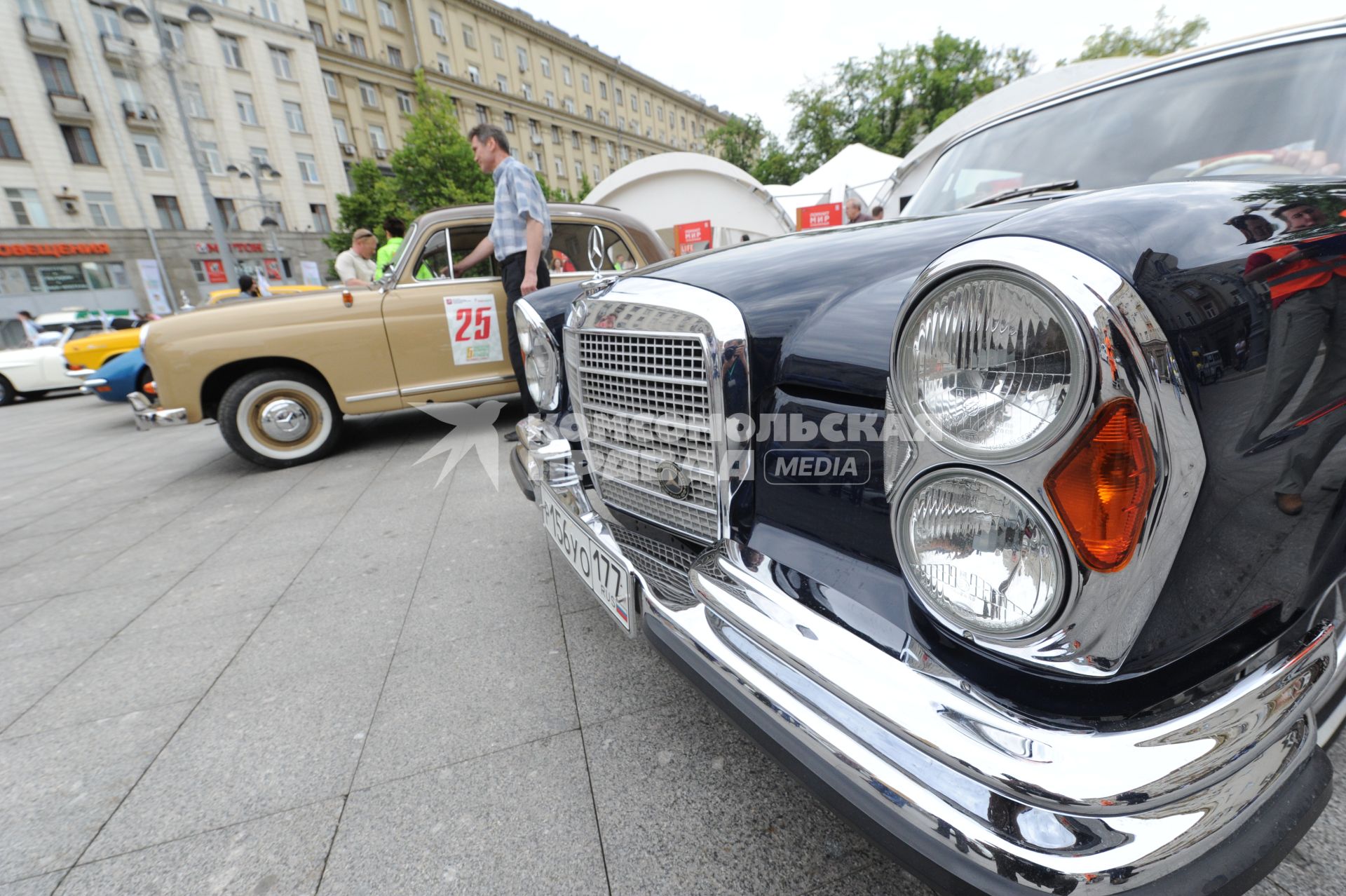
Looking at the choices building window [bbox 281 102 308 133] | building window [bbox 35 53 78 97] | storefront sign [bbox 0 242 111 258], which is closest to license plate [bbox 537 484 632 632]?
storefront sign [bbox 0 242 111 258]

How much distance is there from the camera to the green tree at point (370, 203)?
2348 centimetres

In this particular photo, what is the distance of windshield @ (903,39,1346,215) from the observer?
1.44 meters

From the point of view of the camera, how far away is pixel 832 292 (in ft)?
3.87

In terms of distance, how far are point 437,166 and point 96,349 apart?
1685 centimetres

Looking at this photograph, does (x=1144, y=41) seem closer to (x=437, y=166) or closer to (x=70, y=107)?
(x=437, y=166)

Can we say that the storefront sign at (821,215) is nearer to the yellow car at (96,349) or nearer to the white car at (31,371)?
the yellow car at (96,349)

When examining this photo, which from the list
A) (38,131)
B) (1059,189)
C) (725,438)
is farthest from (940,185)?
(38,131)

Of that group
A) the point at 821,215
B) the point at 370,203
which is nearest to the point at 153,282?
the point at 370,203

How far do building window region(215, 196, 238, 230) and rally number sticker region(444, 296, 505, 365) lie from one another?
1283 inches

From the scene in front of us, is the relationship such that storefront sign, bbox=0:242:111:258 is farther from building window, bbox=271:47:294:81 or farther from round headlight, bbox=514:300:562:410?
round headlight, bbox=514:300:562:410

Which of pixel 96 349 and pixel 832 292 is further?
pixel 96 349

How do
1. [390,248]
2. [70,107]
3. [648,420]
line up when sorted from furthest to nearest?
[70,107]
[390,248]
[648,420]

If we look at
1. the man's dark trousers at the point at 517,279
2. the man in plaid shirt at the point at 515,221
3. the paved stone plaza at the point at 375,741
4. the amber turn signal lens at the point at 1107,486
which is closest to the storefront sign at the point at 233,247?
the man in plaid shirt at the point at 515,221

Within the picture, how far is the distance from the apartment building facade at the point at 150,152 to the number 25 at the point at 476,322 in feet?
91.1
